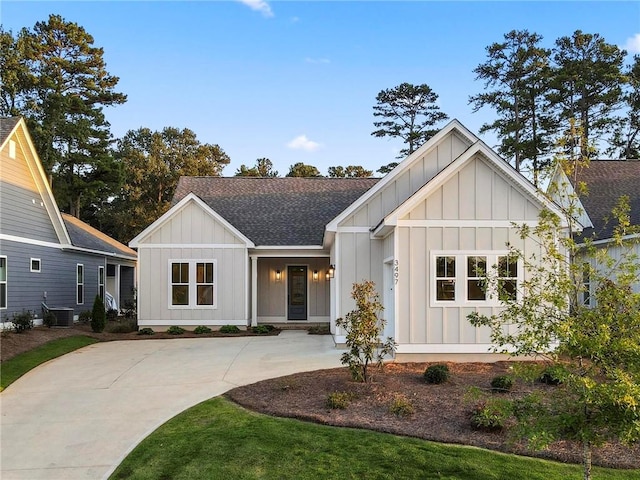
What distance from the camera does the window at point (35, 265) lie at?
1586cm

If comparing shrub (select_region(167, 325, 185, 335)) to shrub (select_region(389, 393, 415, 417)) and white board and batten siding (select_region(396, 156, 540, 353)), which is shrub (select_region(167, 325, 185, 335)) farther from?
shrub (select_region(389, 393, 415, 417))

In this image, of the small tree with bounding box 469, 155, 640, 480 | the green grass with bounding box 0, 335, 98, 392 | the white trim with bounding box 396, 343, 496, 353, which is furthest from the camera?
the white trim with bounding box 396, 343, 496, 353

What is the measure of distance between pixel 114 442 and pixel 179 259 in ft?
34.6

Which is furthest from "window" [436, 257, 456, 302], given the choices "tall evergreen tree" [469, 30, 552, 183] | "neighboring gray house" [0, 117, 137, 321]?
"tall evergreen tree" [469, 30, 552, 183]

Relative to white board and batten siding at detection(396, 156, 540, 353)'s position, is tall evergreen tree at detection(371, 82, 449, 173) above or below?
above

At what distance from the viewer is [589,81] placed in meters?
31.4

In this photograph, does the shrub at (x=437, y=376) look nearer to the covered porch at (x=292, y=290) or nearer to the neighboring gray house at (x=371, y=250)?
the neighboring gray house at (x=371, y=250)

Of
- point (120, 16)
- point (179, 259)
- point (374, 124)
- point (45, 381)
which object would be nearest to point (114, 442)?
point (45, 381)

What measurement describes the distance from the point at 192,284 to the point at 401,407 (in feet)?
36.1

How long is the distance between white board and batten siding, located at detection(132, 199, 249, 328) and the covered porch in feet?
7.62

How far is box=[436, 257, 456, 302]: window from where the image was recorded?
10578mm

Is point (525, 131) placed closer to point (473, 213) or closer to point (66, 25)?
point (473, 213)

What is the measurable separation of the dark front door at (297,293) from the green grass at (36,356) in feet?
23.5

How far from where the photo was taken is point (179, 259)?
1641cm
